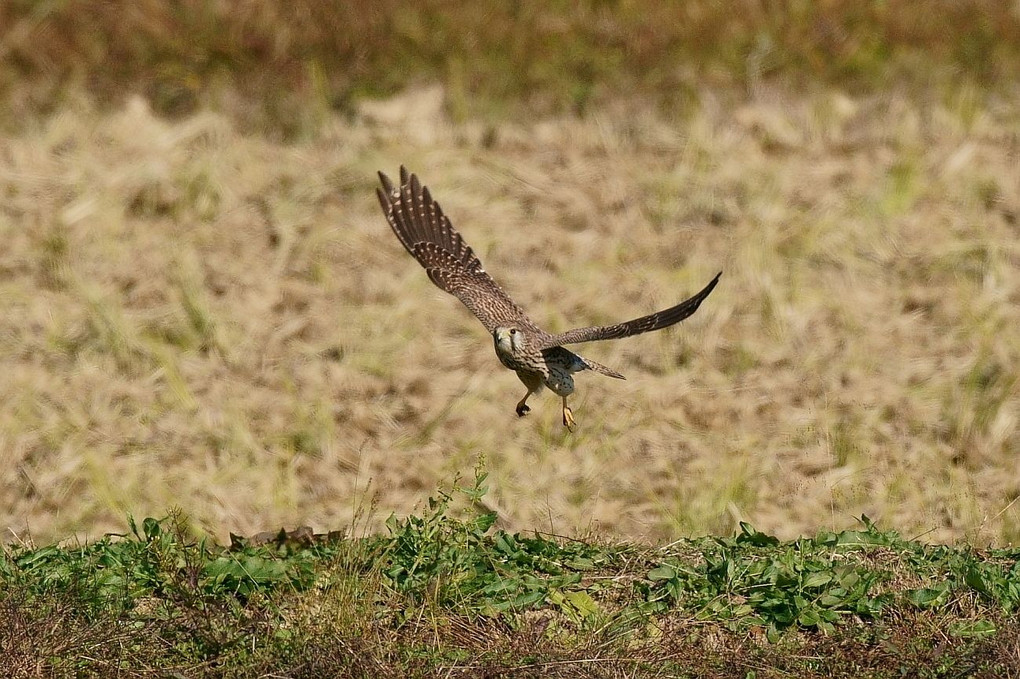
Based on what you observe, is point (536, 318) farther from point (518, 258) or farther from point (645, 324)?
point (645, 324)

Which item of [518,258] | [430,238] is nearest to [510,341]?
[430,238]

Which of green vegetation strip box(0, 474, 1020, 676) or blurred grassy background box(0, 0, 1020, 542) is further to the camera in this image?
blurred grassy background box(0, 0, 1020, 542)

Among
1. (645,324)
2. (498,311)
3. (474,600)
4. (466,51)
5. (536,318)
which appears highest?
(466,51)

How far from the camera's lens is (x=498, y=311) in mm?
6410

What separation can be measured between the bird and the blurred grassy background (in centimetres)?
104

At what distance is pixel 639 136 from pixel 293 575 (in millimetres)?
7228

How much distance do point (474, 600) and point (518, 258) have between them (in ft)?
17.6

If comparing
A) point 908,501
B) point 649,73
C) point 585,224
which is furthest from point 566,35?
point 908,501

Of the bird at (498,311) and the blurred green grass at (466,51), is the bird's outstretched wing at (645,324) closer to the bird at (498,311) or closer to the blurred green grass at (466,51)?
the bird at (498,311)

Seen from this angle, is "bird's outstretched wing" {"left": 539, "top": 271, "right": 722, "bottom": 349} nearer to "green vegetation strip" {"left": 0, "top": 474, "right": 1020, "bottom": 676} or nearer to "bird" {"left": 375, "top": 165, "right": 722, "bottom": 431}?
"bird" {"left": 375, "top": 165, "right": 722, "bottom": 431}

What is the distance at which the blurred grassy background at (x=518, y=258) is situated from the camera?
8.41 m

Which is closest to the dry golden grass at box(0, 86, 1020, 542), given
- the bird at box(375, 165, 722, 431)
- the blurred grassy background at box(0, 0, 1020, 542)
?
the blurred grassy background at box(0, 0, 1020, 542)

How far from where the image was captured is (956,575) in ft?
18.6

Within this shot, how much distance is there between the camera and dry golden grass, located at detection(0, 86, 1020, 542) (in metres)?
8.30
